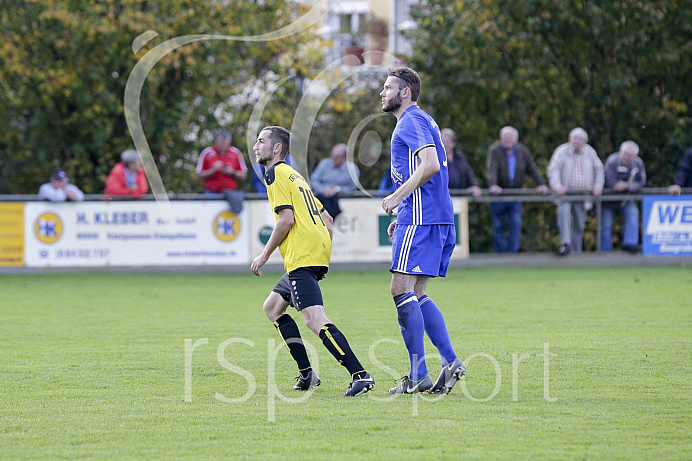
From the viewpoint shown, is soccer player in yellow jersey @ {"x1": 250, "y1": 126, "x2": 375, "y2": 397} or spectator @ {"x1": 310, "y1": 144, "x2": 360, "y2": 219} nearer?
soccer player in yellow jersey @ {"x1": 250, "y1": 126, "x2": 375, "y2": 397}

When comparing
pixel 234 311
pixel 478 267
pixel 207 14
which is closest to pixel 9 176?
pixel 207 14

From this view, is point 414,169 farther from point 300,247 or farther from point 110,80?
point 110,80

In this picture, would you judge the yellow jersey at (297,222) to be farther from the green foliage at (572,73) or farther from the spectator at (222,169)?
the green foliage at (572,73)

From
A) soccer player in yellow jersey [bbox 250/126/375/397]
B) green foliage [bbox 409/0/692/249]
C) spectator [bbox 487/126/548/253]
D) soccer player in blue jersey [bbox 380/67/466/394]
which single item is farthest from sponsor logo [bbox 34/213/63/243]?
soccer player in blue jersey [bbox 380/67/466/394]

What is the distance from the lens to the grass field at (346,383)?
4.83m

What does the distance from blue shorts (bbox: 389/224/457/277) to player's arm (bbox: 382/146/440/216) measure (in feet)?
0.86

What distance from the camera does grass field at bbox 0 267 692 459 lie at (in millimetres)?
4828

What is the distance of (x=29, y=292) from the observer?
13.9 metres

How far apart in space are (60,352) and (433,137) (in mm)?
3890

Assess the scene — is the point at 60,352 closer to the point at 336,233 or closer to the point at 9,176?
the point at 336,233

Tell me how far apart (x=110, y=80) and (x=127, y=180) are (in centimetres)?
545

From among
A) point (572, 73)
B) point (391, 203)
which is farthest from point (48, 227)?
point (572, 73)

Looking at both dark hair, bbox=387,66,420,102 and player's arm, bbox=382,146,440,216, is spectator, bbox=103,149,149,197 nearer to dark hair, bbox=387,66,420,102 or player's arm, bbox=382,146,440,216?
dark hair, bbox=387,66,420,102

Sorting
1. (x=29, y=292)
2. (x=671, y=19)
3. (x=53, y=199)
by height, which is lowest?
(x=29, y=292)
